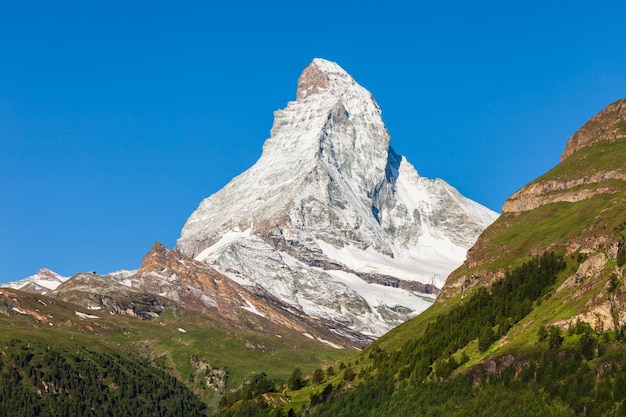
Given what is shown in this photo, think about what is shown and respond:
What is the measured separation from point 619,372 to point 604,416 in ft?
36.0

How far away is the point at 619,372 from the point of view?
19838cm

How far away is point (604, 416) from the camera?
192 m
